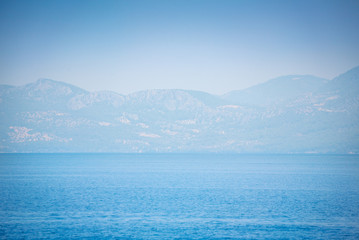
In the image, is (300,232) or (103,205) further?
(103,205)

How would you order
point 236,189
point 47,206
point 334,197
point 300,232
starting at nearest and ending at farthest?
point 300,232 < point 47,206 < point 334,197 < point 236,189

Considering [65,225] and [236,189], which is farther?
[236,189]

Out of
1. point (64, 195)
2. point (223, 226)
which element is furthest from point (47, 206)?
point (223, 226)

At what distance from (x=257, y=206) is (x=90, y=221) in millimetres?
27008

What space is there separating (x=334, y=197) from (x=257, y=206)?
62.4 feet

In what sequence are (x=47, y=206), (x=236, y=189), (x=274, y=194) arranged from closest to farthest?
(x=47, y=206) < (x=274, y=194) < (x=236, y=189)

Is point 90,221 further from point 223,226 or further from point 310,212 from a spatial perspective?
point 310,212

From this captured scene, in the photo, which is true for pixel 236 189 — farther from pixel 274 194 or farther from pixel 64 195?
pixel 64 195

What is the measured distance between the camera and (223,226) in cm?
5431

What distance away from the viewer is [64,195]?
84062 millimetres

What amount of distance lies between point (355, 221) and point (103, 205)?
124 feet

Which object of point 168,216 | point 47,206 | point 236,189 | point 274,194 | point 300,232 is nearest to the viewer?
point 300,232

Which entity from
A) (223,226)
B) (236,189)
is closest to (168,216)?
(223,226)

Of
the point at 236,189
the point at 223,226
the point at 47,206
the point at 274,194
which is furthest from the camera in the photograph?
the point at 236,189
